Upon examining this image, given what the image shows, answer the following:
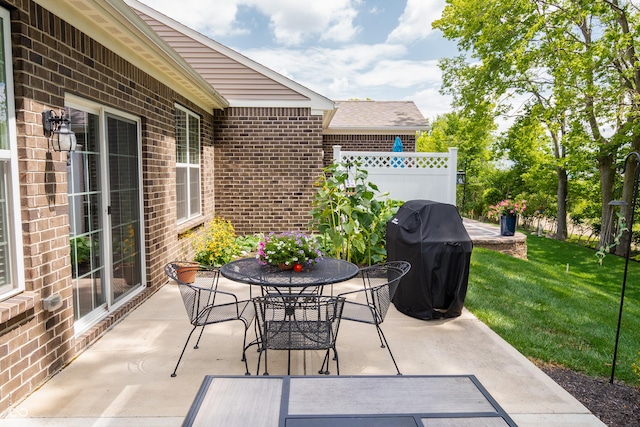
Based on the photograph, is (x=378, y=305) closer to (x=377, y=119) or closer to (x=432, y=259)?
(x=432, y=259)

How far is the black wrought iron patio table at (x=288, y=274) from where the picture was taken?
3385 mm

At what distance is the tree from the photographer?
11375 millimetres

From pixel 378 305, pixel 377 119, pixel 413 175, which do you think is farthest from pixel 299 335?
pixel 377 119

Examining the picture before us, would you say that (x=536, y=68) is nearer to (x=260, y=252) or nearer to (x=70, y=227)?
(x=260, y=252)

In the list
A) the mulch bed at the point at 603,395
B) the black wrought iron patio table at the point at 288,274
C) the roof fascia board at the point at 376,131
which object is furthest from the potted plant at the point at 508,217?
the black wrought iron patio table at the point at 288,274

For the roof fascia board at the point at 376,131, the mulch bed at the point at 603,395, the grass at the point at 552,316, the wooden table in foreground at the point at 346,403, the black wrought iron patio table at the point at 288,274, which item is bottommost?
the grass at the point at 552,316

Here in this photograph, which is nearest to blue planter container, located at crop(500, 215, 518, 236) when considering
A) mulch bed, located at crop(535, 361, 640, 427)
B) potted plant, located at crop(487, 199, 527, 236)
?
potted plant, located at crop(487, 199, 527, 236)

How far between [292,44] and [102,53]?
21576 millimetres

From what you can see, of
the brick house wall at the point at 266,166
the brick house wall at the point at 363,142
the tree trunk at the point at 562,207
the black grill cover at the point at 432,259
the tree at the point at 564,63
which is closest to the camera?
the black grill cover at the point at 432,259

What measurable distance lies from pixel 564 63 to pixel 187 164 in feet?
35.2

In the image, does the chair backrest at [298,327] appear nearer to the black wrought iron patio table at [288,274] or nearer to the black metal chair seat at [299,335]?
the black metal chair seat at [299,335]

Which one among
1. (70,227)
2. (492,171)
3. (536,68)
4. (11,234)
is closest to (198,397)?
(11,234)

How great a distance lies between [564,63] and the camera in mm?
11688

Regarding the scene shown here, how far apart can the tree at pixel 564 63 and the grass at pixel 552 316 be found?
545cm
